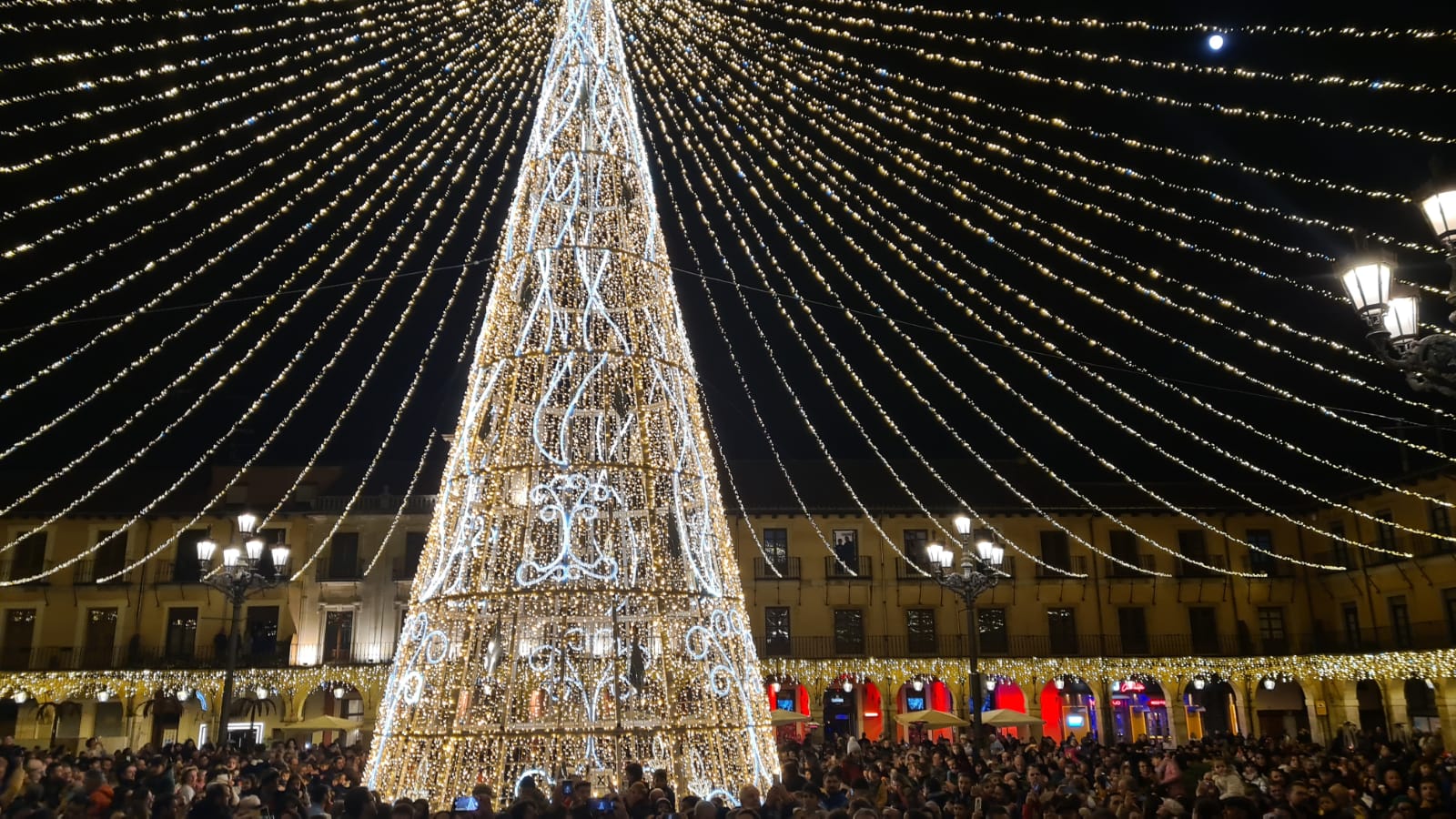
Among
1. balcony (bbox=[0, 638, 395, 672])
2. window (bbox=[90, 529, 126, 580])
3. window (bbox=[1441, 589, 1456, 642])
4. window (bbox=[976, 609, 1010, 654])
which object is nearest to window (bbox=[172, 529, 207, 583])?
window (bbox=[90, 529, 126, 580])

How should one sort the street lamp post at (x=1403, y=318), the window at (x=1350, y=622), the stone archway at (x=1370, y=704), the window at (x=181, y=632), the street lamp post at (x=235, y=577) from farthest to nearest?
the window at (x=1350, y=622) → the window at (x=181, y=632) → the stone archway at (x=1370, y=704) → the street lamp post at (x=235, y=577) → the street lamp post at (x=1403, y=318)

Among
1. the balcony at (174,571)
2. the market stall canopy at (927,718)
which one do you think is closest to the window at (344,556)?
the balcony at (174,571)

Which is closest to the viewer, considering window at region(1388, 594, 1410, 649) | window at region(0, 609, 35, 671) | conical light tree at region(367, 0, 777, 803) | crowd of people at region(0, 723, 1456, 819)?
crowd of people at region(0, 723, 1456, 819)

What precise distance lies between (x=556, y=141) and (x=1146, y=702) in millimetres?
29096

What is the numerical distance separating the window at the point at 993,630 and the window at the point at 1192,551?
5744 mm

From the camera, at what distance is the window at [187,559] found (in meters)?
30.9

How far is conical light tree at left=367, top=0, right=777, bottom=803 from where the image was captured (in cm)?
929

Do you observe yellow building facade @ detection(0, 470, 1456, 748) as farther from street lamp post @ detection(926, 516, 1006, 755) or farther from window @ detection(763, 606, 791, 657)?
street lamp post @ detection(926, 516, 1006, 755)

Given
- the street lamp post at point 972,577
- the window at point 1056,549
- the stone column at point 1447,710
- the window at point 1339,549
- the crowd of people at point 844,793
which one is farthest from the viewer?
the window at point 1056,549

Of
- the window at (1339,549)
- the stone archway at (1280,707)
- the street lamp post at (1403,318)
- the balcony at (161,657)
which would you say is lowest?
the stone archway at (1280,707)

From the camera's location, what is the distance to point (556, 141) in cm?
1045

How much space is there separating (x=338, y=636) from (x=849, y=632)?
14866 millimetres

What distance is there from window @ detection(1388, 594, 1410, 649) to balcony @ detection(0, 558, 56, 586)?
37.2 m

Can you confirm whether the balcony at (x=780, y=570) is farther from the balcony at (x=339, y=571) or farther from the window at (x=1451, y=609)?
the window at (x=1451, y=609)
